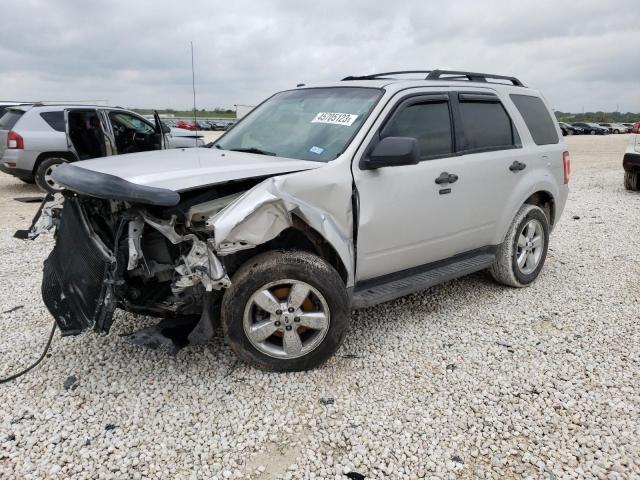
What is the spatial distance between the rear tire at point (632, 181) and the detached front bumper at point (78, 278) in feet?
35.9

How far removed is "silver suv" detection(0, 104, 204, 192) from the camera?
9227mm

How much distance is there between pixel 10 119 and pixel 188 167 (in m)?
8.66

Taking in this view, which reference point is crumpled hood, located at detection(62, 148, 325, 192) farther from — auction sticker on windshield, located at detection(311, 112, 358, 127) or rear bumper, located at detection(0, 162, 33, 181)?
rear bumper, located at detection(0, 162, 33, 181)

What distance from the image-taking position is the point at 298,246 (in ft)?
11.3

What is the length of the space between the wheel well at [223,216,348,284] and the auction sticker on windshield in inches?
33.8

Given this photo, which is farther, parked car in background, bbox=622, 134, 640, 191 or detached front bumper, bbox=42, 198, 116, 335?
parked car in background, bbox=622, 134, 640, 191

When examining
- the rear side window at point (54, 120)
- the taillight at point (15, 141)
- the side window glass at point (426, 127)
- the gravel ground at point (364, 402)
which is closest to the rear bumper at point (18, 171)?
the taillight at point (15, 141)

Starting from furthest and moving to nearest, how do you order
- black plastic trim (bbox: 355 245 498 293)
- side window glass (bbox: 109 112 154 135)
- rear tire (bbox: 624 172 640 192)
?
rear tire (bbox: 624 172 640 192) < side window glass (bbox: 109 112 154 135) < black plastic trim (bbox: 355 245 498 293)

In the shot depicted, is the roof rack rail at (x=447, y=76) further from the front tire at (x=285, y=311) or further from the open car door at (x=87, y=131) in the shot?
the open car door at (x=87, y=131)

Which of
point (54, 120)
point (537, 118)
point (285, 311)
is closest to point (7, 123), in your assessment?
point (54, 120)

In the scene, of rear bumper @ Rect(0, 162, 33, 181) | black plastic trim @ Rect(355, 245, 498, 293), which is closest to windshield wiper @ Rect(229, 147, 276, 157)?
black plastic trim @ Rect(355, 245, 498, 293)

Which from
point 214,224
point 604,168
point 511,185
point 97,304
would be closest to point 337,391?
point 214,224

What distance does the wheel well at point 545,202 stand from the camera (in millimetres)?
5055

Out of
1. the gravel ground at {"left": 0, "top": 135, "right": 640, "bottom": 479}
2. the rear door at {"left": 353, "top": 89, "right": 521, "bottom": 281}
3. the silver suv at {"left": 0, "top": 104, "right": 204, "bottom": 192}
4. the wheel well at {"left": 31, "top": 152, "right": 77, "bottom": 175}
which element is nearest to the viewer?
the gravel ground at {"left": 0, "top": 135, "right": 640, "bottom": 479}
